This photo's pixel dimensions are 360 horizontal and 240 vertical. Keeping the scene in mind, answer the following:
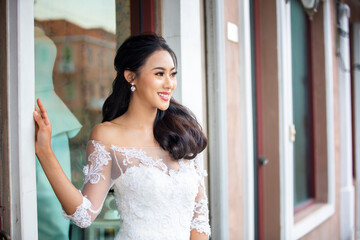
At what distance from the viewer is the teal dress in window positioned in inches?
76.0

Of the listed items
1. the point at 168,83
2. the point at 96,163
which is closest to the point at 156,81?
the point at 168,83

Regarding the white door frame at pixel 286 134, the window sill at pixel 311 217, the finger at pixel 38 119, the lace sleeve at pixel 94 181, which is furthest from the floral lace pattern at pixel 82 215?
the window sill at pixel 311 217

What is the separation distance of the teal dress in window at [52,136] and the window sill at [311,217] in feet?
8.41

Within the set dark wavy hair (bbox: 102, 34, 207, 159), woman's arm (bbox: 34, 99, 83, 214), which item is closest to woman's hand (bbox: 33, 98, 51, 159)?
woman's arm (bbox: 34, 99, 83, 214)

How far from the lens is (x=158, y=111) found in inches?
76.1

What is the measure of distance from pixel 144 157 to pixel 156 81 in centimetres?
37

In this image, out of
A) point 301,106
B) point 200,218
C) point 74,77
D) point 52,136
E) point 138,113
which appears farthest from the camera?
point 301,106

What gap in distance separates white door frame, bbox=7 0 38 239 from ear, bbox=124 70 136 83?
0.44 metres

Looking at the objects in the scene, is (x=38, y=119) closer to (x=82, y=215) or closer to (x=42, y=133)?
(x=42, y=133)

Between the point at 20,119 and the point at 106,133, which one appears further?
the point at 106,133

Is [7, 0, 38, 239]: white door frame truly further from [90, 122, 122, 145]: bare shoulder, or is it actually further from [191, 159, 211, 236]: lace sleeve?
[191, 159, 211, 236]: lace sleeve

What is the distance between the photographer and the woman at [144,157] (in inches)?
64.7

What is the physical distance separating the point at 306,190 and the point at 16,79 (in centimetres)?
409

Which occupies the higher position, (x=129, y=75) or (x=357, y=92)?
(x=357, y=92)
